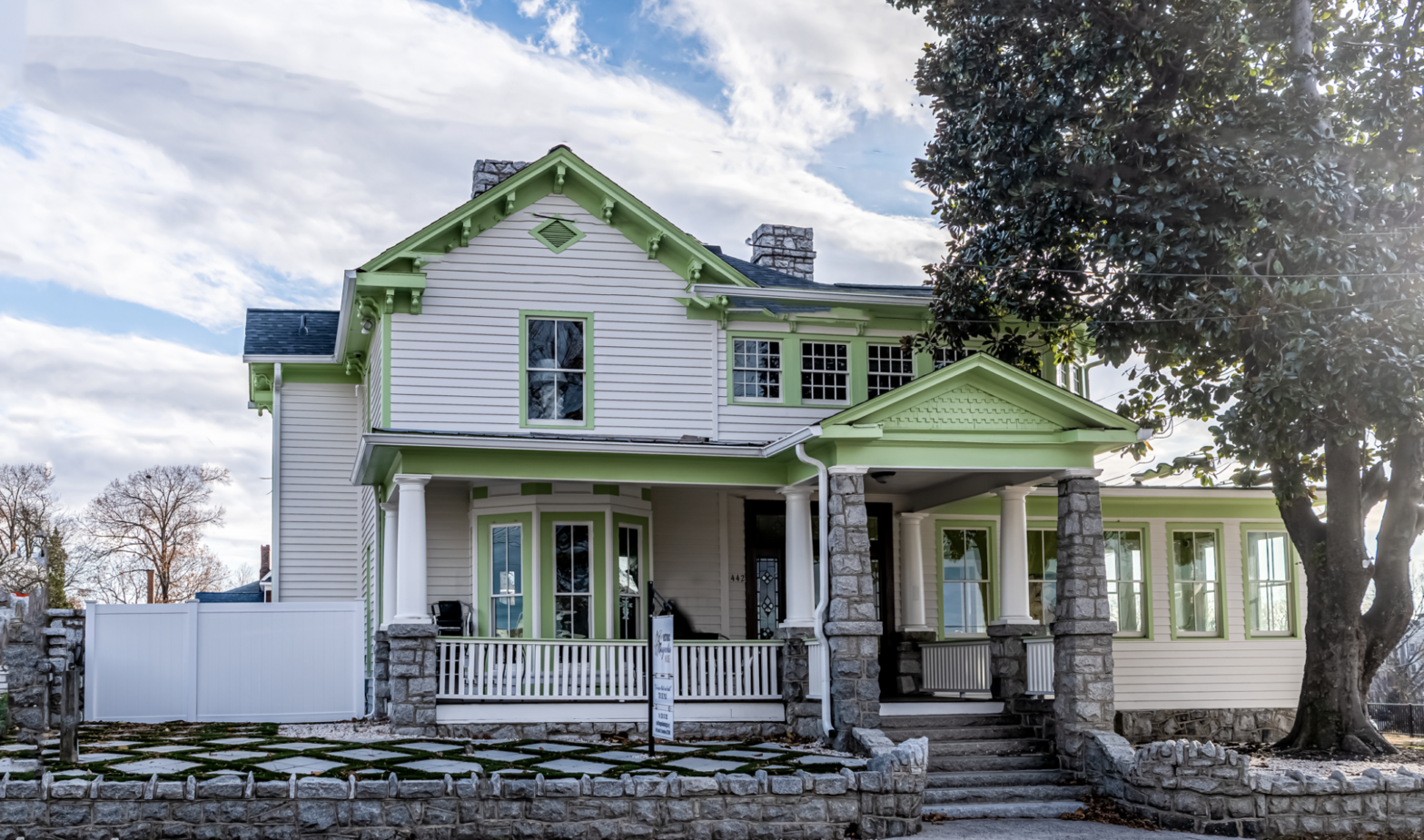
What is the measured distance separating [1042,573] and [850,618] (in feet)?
20.7

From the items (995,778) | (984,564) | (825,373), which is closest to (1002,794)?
(995,778)

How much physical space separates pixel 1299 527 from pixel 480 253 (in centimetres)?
1115

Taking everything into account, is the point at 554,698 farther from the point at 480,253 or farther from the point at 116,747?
the point at 480,253

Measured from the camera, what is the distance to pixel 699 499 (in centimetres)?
1781

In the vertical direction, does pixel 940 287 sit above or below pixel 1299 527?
above

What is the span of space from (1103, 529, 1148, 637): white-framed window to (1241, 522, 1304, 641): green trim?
151cm

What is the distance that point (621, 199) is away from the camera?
1680 cm

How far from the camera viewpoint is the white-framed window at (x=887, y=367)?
1780cm

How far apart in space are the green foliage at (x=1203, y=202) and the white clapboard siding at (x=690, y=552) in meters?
3.93

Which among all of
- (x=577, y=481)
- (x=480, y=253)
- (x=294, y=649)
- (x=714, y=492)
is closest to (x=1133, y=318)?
(x=714, y=492)

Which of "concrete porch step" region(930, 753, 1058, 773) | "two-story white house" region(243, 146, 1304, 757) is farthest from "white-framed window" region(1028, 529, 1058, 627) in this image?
"concrete porch step" region(930, 753, 1058, 773)

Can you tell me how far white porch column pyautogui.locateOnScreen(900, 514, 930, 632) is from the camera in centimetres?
1802

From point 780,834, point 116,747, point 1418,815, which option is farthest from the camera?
point 116,747

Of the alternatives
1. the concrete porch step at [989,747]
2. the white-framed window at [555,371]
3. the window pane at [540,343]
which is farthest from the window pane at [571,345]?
the concrete porch step at [989,747]
